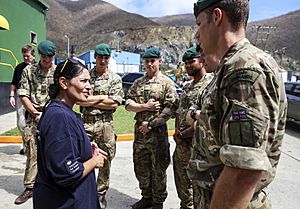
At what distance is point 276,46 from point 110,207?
9742 cm

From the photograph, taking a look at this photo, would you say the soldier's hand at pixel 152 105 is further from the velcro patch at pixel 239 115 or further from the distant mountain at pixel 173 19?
the distant mountain at pixel 173 19

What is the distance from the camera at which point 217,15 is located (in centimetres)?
131

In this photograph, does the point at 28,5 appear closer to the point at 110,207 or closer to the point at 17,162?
the point at 17,162

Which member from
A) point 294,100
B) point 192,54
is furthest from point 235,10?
point 294,100

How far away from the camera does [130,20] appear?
112 m

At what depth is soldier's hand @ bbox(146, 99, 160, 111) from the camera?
3582mm

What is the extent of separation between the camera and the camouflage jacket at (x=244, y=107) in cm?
115

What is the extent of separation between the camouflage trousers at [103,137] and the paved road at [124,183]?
379 mm

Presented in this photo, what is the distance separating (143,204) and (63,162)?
7.20ft

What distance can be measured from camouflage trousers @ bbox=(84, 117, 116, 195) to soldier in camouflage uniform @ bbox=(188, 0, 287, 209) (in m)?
2.34

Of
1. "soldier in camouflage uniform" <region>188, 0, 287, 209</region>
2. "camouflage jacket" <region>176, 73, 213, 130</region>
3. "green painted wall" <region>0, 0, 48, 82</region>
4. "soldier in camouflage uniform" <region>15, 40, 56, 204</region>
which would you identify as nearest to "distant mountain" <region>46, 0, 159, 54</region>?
"green painted wall" <region>0, 0, 48, 82</region>

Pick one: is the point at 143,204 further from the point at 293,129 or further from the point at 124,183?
the point at 293,129

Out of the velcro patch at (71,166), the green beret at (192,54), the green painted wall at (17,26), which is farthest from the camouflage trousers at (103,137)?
the green painted wall at (17,26)

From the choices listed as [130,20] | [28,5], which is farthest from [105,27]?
[28,5]
